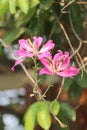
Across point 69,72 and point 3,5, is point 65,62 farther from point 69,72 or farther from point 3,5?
point 3,5

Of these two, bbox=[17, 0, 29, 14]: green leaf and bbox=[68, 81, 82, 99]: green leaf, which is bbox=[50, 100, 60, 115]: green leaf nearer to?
bbox=[17, 0, 29, 14]: green leaf

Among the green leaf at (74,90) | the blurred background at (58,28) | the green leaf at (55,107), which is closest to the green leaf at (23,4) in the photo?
the blurred background at (58,28)

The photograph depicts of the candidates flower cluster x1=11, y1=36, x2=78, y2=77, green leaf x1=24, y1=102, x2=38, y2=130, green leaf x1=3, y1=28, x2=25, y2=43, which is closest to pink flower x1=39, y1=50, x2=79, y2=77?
flower cluster x1=11, y1=36, x2=78, y2=77

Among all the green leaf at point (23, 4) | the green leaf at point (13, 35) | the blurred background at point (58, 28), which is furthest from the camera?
the green leaf at point (13, 35)

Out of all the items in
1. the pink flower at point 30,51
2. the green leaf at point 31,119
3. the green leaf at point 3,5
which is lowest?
the green leaf at point 31,119

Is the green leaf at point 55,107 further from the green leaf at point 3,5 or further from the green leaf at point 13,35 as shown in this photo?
the green leaf at point 13,35

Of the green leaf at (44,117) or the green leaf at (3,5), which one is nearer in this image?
the green leaf at (44,117)
